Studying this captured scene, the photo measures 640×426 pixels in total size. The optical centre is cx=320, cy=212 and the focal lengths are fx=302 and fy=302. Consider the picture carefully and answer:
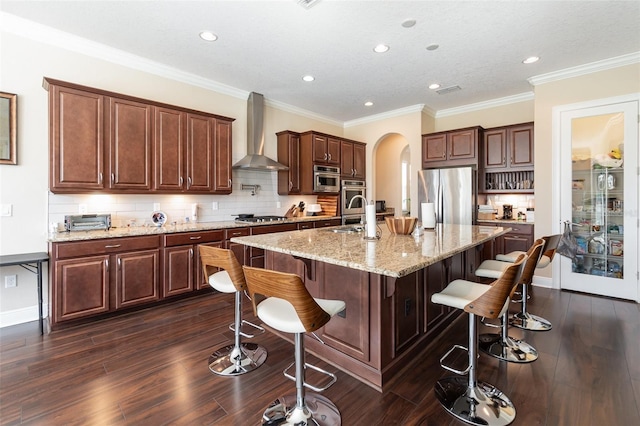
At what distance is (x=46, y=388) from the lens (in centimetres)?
199

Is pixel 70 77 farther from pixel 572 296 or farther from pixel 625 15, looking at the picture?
pixel 572 296

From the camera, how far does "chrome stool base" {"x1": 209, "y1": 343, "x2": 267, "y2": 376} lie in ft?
7.14

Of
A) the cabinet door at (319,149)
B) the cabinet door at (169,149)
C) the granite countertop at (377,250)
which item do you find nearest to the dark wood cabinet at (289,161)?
the cabinet door at (319,149)

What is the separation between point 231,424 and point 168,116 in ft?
11.2

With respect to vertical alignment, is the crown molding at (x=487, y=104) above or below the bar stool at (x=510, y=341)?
above

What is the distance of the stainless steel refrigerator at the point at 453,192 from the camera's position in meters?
4.99

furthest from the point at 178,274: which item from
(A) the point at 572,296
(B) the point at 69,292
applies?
(A) the point at 572,296

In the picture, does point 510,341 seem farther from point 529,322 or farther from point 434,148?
point 434,148

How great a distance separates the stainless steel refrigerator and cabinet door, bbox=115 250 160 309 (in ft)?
14.5

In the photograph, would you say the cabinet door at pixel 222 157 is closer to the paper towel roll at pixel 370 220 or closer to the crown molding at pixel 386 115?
the paper towel roll at pixel 370 220

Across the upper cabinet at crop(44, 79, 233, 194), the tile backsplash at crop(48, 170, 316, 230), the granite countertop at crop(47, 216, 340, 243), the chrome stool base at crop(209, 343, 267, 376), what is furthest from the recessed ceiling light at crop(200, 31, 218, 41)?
the chrome stool base at crop(209, 343, 267, 376)

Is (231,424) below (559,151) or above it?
below

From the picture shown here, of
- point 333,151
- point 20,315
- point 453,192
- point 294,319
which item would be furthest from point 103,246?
point 453,192

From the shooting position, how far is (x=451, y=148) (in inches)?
210
